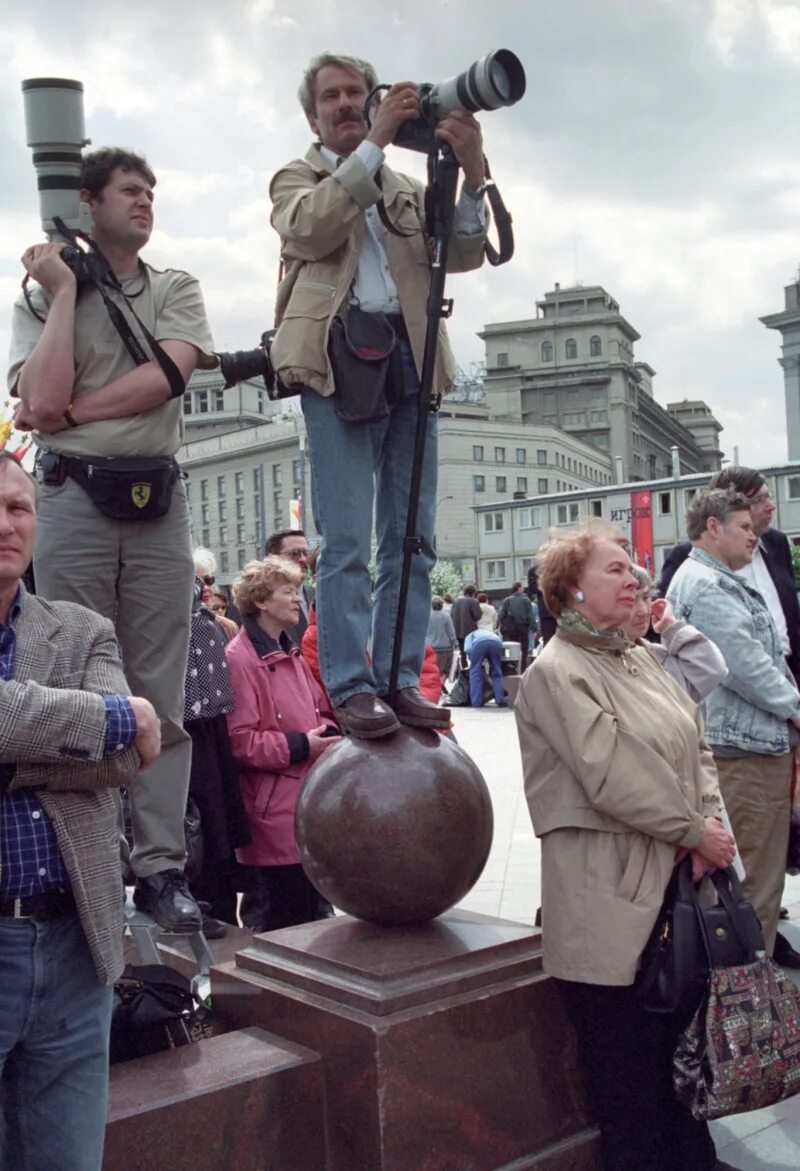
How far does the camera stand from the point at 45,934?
2.44m

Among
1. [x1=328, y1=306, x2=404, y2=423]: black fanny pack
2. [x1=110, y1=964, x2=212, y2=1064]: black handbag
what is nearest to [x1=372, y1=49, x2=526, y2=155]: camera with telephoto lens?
[x1=328, y1=306, x2=404, y2=423]: black fanny pack

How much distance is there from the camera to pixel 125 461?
4.03 m

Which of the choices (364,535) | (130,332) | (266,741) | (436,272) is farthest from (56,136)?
(266,741)

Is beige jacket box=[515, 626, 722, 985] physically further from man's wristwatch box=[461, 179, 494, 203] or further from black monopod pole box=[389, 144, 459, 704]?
man's wristwatch box=[461, 179, 494, 203]

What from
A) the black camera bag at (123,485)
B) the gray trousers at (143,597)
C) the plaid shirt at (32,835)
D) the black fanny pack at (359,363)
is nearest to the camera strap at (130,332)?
the black camera bag at (123,485)

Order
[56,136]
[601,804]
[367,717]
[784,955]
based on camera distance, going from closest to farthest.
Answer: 1. [601,804]
2. [56,136]
3. [367,717]
4. [784,955]

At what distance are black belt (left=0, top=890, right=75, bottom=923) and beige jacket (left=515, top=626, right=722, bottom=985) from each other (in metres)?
1.66

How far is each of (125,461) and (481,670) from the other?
1632cm

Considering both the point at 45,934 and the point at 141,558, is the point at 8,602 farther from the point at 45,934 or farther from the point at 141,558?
the point at 141,558

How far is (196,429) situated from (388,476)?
117104 millimetres

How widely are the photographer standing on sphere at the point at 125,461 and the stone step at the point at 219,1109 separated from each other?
0.61 meters

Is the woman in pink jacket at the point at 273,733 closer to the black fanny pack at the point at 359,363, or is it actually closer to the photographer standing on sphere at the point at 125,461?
the photographer standing on sphere at the point at 125,461

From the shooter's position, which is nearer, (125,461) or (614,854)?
(614,854)

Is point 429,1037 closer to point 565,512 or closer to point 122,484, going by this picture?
point 122,484
